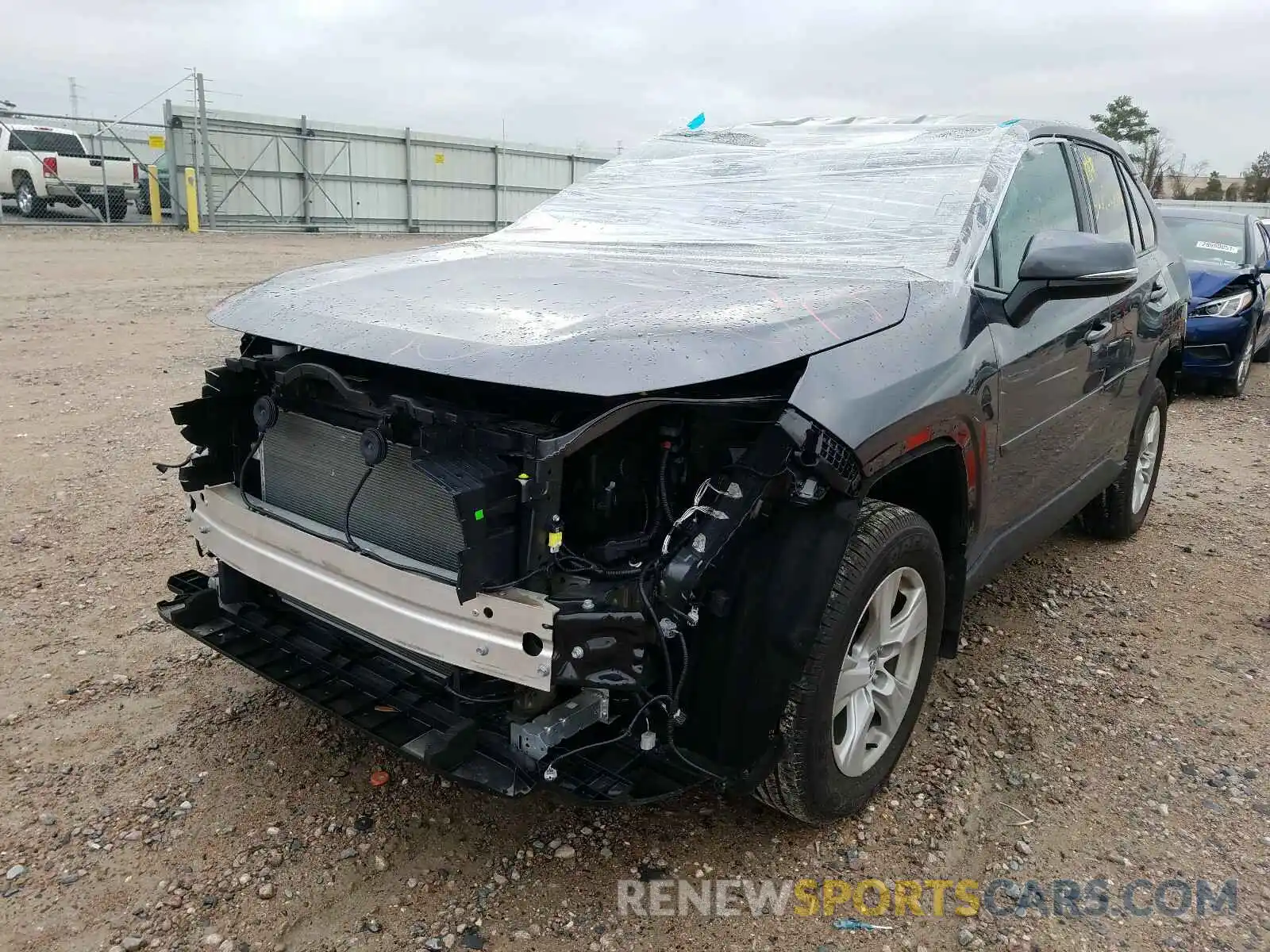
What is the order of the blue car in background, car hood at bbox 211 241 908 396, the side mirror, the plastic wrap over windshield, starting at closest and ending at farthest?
car hood at bbox 211 241 908 396 < the side mirror < the plastic wrap over windshield < the blue car in background

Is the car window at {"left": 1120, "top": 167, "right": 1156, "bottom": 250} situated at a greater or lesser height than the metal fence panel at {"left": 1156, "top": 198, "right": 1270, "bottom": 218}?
lesser

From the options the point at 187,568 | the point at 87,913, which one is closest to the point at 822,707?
the point at 87,913

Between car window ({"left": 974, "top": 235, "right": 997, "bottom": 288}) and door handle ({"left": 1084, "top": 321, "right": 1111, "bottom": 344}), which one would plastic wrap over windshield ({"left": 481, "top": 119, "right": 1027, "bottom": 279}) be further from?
door handle ({"left": 1084, "top": 321, "right": 1111, "bottom": 344})

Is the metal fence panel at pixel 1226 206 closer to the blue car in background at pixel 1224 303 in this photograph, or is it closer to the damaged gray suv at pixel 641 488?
the blue car in background at pixel 1224 303

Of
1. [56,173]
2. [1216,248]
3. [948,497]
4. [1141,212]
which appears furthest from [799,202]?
[56,173]

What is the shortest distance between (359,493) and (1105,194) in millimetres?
3332

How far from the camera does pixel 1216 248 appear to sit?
9.12 metres

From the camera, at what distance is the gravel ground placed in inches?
90.4

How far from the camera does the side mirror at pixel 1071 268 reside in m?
2.66

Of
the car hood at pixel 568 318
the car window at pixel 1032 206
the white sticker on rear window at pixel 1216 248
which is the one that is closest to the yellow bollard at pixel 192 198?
the white sticker on rear window at pixel 1216 248

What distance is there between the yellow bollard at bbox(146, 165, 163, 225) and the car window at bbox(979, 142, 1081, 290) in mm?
21293

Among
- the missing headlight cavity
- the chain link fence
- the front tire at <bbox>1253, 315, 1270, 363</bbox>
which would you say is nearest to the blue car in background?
the front tire at <bbox>1253, 315, 1270, 363</bbox>

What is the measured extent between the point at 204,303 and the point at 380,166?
14077 millimetres

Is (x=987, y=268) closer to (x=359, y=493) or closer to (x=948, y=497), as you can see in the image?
(x=948, y=497)
